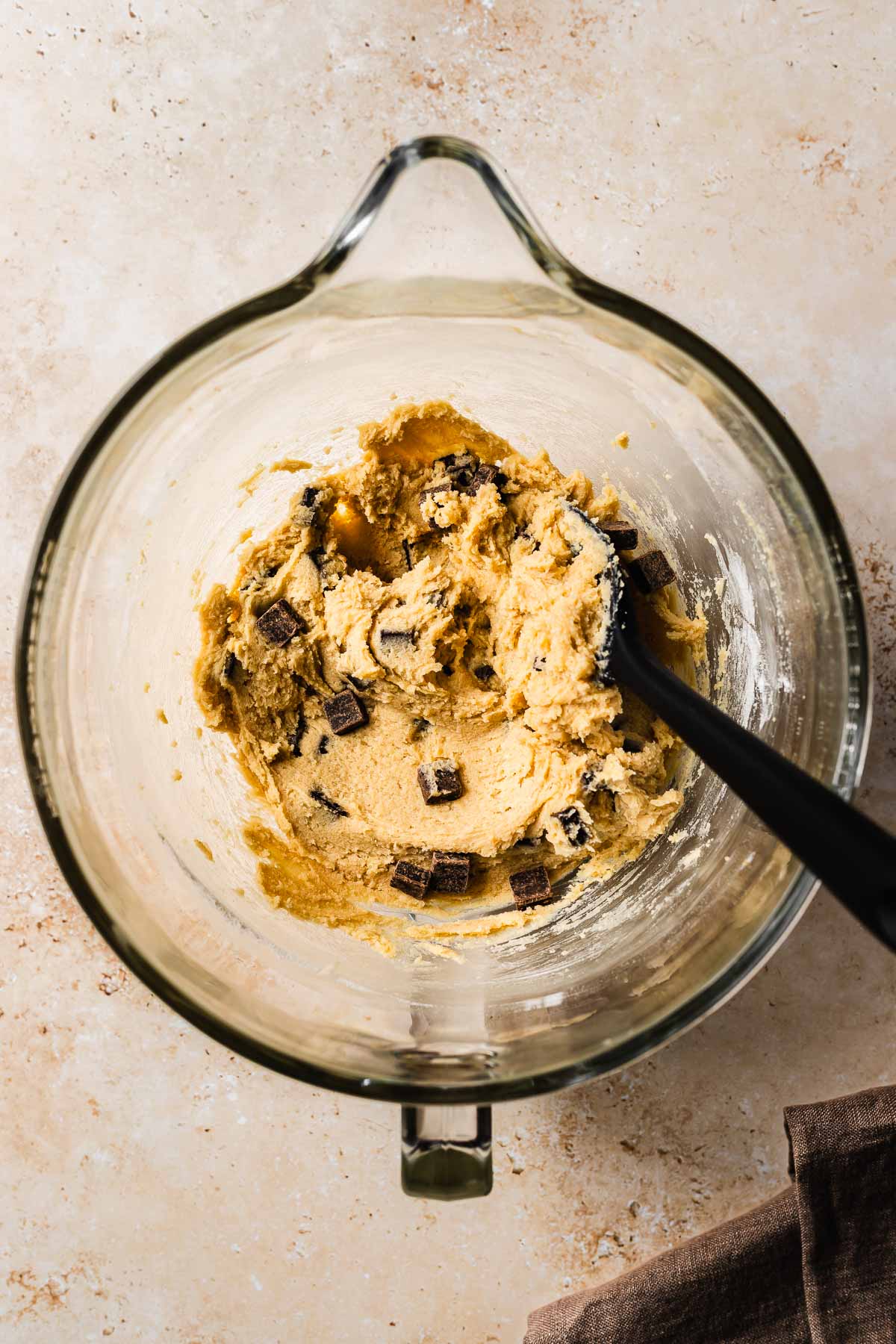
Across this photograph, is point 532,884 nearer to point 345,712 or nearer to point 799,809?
point 345,712

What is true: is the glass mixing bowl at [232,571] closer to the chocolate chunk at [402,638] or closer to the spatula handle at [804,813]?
the spatula handle at [804,813]

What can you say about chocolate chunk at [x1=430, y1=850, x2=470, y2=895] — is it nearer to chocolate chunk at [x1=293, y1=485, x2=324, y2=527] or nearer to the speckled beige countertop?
the speckled beige countertop

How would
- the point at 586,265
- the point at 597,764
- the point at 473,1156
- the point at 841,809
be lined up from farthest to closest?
the point at 586,265 < the point at 597,764 < the point at 473,1156 < the point at 841,809

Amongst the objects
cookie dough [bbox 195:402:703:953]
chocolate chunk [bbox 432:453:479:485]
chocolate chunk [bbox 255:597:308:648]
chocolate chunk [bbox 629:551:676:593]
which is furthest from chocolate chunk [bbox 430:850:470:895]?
chocolate chunk [bbox 432:453:479:485]

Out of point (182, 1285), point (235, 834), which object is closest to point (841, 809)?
point (235, 834)

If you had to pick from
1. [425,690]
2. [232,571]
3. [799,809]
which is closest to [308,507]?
[232,571]

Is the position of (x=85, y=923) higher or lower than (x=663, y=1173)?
higher

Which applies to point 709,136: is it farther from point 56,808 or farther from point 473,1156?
point 473,1156
